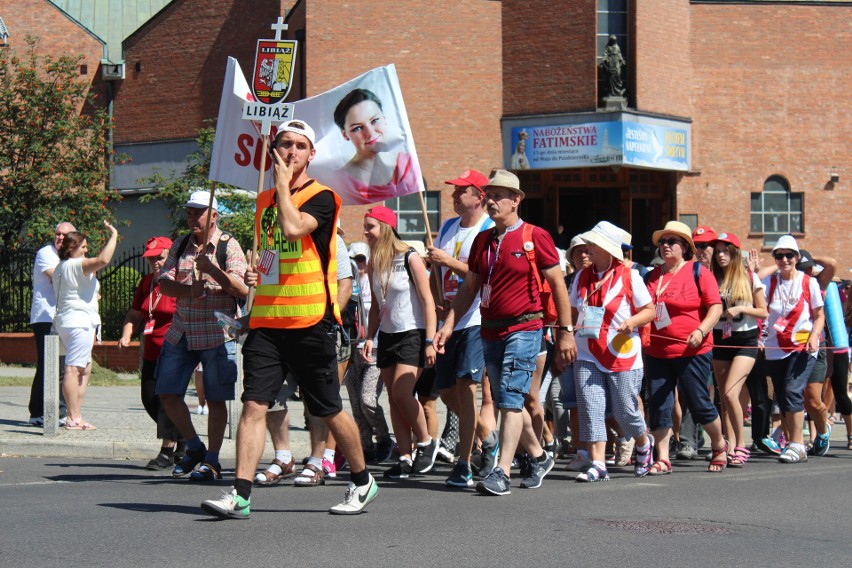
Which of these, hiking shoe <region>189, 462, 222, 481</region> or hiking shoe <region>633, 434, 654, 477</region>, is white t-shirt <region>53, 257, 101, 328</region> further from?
hiking shoe <region>633, 434, 654, 477</region>

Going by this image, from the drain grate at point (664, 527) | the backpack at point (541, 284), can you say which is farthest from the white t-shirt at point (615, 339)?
the drain grate at point (664, 527)

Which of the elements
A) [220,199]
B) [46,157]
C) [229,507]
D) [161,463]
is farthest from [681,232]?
[46,157]

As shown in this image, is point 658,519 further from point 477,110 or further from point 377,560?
point 477,110

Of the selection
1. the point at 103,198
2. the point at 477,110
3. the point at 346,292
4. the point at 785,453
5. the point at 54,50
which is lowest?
the point at 785,453

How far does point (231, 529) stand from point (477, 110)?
24.7 metres

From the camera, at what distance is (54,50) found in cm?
3897

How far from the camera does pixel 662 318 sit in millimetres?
10508

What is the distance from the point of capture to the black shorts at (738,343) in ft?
37.1

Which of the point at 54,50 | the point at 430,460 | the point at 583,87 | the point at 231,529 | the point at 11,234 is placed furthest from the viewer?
the point at 54,50

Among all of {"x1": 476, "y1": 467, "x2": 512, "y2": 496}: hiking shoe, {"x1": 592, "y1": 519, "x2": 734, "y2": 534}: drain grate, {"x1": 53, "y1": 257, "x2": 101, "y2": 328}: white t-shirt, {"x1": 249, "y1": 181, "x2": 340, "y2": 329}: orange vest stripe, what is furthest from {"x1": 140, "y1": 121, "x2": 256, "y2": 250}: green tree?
{"x1": 592, "y1": 519, "x2": 734, "y2": 534}: drain grate

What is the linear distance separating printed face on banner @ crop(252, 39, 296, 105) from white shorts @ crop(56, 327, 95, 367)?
3555mm

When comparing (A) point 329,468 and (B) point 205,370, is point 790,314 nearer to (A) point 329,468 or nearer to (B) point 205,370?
(A) point 329,468

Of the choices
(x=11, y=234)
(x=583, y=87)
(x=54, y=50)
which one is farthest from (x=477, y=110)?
(x=54, y=50)

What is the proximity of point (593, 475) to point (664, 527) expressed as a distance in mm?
2273
